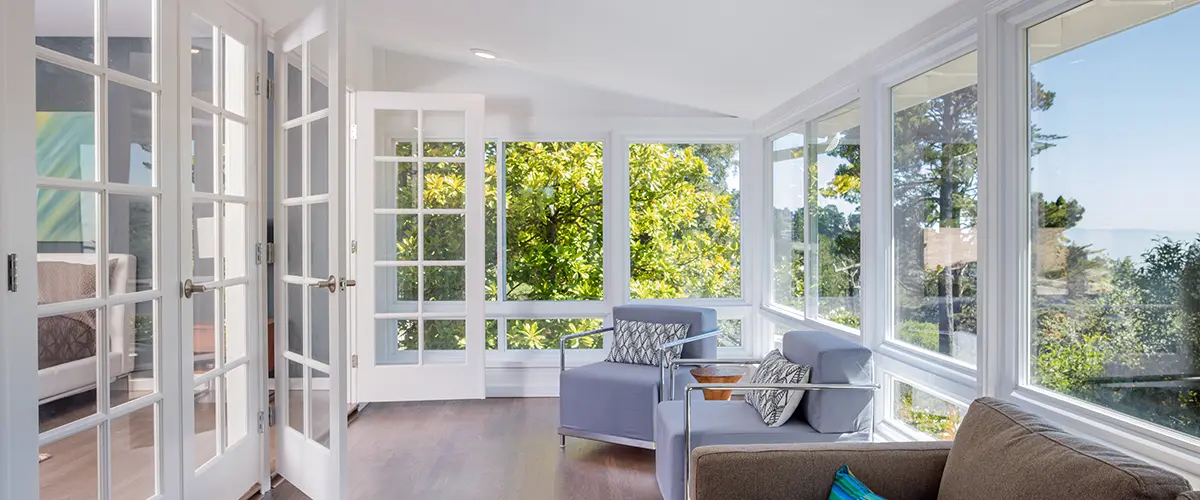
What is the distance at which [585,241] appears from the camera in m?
5.54

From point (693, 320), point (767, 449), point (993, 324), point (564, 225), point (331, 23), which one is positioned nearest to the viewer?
point (767, 449)

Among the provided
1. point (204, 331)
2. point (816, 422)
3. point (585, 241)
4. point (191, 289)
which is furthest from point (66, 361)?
point (585, 241)

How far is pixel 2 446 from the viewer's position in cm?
180

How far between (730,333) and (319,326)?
340 centimetres

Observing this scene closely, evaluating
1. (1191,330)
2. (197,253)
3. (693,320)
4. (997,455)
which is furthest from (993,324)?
(197,253)

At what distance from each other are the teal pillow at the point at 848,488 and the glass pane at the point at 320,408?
200 cm

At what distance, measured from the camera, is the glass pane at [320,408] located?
294 centimetres

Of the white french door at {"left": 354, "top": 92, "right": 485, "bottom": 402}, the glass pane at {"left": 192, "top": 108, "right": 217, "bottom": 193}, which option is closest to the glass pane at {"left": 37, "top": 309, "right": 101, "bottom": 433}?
the glass pane at {"left": 192, "top": 108, "right": 217, "bottom": 193}

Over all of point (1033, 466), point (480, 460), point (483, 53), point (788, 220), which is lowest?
point (480, 460)

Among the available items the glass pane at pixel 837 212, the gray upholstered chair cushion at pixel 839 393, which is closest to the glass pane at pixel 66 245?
the gray upholstered chair cushion at pixel 839 393

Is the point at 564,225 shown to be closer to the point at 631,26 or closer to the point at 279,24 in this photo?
the point at 631,26

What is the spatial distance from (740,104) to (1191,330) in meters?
3.42

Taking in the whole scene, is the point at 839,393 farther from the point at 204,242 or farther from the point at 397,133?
the point at 397,133

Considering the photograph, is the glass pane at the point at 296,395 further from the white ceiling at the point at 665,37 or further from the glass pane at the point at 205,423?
the white ceiling at the point at 665,37
